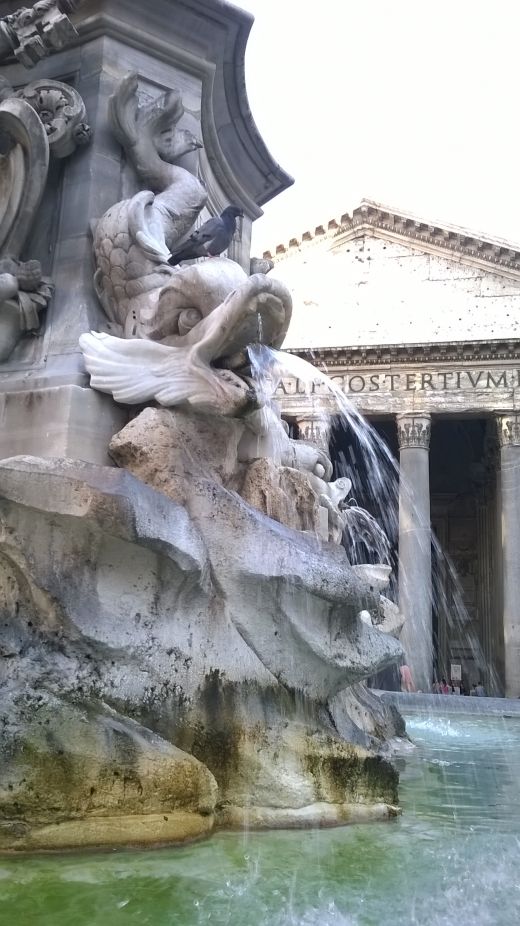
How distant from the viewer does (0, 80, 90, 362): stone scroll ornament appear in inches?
134

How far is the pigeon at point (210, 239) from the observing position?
3.59 metres

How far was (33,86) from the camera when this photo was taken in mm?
3635

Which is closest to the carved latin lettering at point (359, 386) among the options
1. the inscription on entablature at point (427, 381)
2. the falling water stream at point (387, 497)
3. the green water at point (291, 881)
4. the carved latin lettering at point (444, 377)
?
the inscription on entablature at point (427, 381)

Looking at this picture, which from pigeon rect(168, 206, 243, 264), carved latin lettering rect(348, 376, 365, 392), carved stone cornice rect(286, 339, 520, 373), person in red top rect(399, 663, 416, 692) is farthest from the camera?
carved latin lettering rect(348, 376, 365, 392)

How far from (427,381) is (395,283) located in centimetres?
366

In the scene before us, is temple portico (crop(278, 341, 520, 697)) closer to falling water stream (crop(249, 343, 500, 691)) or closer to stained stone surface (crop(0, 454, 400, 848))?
falling water stream (crop(249, 343, 500, 691))

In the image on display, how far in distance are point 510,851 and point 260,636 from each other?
90 centimetres

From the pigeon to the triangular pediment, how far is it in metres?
19.9

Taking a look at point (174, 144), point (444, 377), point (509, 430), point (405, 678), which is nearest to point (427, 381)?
point (444, 377)

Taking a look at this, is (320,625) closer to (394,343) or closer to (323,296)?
(394,343)

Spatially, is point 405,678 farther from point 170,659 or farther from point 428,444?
point 170,659

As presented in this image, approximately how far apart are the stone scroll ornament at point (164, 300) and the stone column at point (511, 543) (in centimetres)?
1860

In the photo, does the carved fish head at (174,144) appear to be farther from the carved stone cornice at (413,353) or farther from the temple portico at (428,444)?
the carved stone cornice at (413,353)

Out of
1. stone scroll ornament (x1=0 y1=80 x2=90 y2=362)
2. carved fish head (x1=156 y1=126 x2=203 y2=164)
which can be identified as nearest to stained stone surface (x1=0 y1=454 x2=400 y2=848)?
stone scroll ornament (x1=0 y1=80 x2=90 y2=362)
